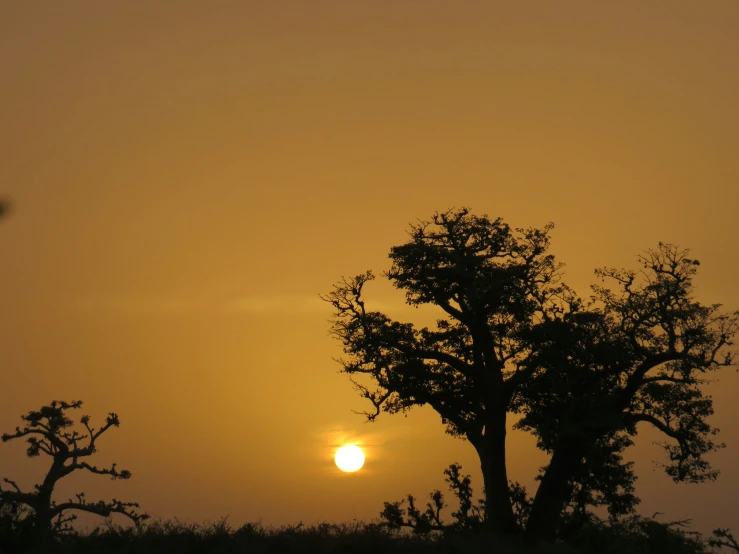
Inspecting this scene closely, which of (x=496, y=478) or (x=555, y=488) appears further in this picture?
(x=496, y=478)

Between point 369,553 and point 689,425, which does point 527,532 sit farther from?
point 369,553

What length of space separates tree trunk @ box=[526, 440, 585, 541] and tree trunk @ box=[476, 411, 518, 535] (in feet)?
3.40

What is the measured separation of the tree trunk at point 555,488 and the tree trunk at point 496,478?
3.40ft

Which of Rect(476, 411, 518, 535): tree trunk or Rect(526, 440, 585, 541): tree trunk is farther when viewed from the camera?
Rect(526, 440, 585, 541): tree trunk

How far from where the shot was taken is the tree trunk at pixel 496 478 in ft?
115

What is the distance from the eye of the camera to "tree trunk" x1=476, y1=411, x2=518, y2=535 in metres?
35.1

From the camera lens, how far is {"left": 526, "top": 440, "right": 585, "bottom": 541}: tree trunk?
116ft

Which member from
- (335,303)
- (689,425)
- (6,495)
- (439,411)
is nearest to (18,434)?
(6,495)

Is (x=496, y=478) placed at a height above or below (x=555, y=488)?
above

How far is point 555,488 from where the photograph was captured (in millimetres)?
35625

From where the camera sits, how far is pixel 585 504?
39.4 metres

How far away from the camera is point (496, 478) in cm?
3597

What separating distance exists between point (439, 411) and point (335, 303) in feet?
23.0

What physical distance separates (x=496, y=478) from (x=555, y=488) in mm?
2474
